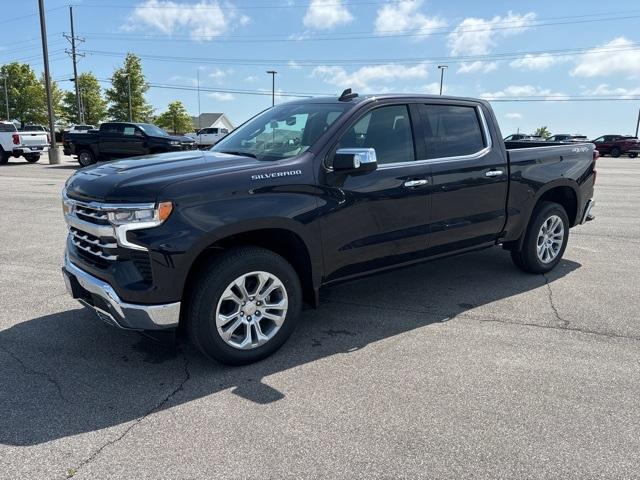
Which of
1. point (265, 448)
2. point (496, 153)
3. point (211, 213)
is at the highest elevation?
point (496, 153)

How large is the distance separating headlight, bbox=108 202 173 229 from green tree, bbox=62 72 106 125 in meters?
64.8

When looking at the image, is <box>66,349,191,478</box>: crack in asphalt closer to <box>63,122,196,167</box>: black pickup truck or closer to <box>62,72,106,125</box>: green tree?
<box>63,122,196,167</box>: black pickup truck

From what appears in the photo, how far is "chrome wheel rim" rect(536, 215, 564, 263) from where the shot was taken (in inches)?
227

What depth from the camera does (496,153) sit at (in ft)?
16.7

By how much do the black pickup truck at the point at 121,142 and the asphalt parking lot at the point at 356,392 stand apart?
595 inches

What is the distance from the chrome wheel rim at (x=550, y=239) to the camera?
5758 millimetres

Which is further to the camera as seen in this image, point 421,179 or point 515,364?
point 421,179

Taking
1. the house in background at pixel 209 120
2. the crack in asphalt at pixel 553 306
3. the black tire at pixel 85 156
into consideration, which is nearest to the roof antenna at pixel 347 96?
the crack in asphalt at pixel 553 306

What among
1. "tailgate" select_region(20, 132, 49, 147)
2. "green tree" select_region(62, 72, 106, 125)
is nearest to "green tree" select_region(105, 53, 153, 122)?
"green tree" select_region(62, 72, 106, 125)

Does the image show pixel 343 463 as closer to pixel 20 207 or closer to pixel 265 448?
pixel 265 448

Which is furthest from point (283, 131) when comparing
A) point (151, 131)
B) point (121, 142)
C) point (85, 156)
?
point (85, 156)

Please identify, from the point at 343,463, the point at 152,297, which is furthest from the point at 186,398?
the point at 343,463

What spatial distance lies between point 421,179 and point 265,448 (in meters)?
2.57

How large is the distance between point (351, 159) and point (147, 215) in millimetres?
1439
